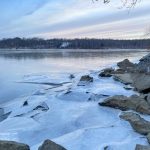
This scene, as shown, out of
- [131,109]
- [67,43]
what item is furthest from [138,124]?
[67,43]

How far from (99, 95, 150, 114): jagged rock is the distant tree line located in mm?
124124

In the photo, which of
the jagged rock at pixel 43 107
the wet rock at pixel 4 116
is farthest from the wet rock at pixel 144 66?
the wet rock at pixel 4 116

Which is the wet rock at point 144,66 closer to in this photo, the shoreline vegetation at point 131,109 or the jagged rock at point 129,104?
the shoreline vegetation at point 131,109

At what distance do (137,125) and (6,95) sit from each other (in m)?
9.01

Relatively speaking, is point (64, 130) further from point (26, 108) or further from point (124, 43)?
point (124, 43)

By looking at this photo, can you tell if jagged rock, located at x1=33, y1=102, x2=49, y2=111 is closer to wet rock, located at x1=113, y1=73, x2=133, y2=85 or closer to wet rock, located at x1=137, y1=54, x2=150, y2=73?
wet rock, located at x1=113, y1=73, x2=133, y2=85

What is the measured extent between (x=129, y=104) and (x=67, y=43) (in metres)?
137

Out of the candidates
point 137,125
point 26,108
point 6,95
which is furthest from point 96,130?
point 6,95

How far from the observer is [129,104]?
33.1ft

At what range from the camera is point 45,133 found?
337 inches

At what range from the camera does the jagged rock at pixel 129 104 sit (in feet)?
31.8

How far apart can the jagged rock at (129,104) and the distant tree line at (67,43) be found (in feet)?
407

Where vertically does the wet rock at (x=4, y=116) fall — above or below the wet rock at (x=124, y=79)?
below

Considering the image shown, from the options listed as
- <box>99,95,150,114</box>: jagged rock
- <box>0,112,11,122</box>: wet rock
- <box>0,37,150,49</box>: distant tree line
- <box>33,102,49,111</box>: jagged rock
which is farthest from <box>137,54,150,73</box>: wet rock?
<box>0,37,150,49</box>: distant tree line
